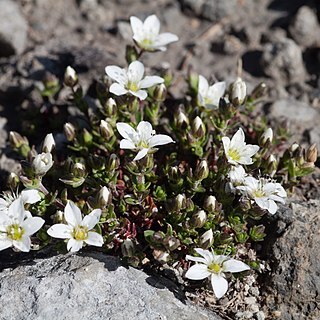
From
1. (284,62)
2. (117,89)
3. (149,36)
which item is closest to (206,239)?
(117,89)

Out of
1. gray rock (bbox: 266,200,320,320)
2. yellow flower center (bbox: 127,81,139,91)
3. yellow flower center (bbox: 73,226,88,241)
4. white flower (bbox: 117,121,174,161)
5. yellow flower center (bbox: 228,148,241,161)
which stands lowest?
gray rock (bbox: 266,200,320,320)

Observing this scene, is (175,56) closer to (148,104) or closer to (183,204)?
(148,104)

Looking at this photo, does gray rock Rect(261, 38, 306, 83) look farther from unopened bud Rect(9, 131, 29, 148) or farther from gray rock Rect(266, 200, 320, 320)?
unopened bud Rect(9, 131, 29, 148)

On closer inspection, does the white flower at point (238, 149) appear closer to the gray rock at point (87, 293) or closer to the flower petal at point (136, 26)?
the gray rock at point (87, 293)

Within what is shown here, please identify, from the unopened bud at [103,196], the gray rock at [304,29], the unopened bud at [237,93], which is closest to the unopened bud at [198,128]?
the unopened bud at [237,93]

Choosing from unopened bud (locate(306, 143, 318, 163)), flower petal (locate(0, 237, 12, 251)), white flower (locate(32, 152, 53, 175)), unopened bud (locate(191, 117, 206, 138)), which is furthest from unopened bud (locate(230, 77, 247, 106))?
flower petal (locate(0, 237, 12, 251))

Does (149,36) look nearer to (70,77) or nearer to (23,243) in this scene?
(70,77)

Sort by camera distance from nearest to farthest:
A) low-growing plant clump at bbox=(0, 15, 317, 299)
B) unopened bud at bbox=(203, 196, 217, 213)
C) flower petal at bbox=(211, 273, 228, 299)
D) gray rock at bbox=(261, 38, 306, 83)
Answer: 1. flower petal at bbox=(211, 273, 228, 299)
2. low-growing plant clump at bbox=(0, 15, 317, 299)
3. unopened bud at bbox=(203, 196, 217, 213)
4. gray rock at bbox=(261, 38, 306, 83)
